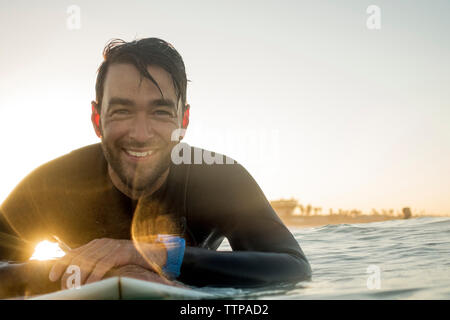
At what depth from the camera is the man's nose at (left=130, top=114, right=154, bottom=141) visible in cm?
330

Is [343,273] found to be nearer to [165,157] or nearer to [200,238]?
[200,238]

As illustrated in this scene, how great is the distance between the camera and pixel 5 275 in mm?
2848

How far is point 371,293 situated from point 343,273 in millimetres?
1051

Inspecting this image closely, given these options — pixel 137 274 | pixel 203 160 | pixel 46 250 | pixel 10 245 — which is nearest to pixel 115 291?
→ pixel 137 274

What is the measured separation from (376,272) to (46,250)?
2876 mm

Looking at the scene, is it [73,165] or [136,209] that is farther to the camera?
[73,165]

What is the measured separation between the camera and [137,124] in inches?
130

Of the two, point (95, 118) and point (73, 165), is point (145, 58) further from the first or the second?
point (73, 165)

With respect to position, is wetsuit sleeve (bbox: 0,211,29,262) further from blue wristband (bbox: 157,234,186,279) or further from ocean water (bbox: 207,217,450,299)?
ocean water (bbox: 207,217,450,299)

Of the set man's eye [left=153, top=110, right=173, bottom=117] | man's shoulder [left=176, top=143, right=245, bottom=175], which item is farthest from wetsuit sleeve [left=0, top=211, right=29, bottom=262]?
man's eye [left=153, top=110, right=173, bottom=117]

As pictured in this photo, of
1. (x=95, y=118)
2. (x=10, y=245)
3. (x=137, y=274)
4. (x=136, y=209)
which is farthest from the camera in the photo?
(x=95, y=118)

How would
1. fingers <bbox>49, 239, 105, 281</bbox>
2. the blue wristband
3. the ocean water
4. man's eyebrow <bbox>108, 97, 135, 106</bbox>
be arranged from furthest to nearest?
1. man's eyebrow <bbox>108, 97, 135, 106</bbox>
2. the ocean water
3. the blue wristband
4. fingers <bbox>49, 239, 105, 281</bbox>

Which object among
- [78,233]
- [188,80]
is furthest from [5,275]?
[188,80]

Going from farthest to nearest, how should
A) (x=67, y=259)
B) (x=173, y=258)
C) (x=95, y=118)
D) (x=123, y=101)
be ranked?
(x=95, y=118)
(x=123, y=101)
(x=173, y=258)
(x=67, y=259)
